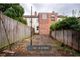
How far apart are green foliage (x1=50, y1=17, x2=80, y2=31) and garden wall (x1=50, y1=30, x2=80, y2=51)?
51mm

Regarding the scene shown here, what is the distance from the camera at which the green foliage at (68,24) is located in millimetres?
3092

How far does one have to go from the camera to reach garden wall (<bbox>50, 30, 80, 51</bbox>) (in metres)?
3.08

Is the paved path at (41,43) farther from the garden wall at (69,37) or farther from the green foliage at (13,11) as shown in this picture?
the green foliage at (13,11)

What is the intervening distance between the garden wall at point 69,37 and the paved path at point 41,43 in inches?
2.9

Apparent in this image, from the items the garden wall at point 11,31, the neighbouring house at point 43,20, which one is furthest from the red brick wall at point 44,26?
the garden wall at point 11,31

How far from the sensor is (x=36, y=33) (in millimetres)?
3133

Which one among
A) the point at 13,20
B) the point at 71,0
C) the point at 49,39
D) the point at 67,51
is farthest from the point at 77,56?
the point at 13,20

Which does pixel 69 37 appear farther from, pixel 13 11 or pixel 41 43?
pixel 13 11

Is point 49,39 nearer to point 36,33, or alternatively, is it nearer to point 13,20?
point 36,33

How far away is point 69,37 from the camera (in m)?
3.12

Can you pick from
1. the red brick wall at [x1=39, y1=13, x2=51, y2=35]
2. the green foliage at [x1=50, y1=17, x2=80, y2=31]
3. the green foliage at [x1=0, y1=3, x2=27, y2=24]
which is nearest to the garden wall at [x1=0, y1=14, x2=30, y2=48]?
the green foliage at [x1=0, y1=3, x2=27, y2=24]

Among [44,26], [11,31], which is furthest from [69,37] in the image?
[11,31]

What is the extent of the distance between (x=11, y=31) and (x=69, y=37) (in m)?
0.71

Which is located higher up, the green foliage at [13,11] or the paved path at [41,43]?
the green foliage at [13,11]
